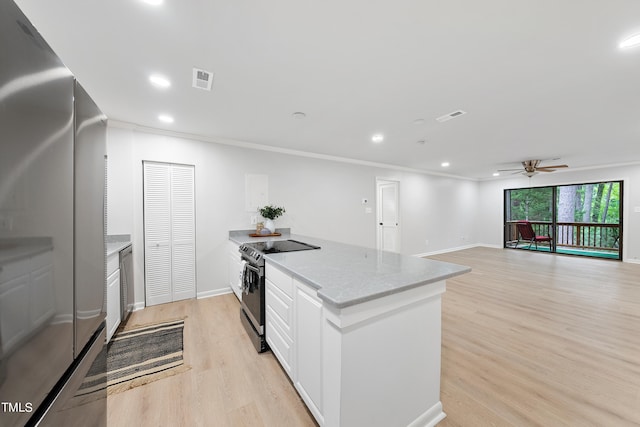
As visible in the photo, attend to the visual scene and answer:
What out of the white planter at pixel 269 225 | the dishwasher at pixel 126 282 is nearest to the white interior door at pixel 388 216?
the white planter at pixel 269 225

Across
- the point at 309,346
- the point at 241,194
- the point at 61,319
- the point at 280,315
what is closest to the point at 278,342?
the point at 280,315

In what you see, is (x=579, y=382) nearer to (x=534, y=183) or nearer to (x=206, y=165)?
(x=206, y=165)

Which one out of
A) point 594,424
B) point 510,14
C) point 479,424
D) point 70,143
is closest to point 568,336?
point 594,424

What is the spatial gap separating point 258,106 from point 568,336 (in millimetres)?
4022

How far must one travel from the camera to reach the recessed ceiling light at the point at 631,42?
156cm

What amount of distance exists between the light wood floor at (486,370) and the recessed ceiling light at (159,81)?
96.6 inches

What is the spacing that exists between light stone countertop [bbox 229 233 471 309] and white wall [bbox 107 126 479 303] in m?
2.01

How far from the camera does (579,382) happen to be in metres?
1.82

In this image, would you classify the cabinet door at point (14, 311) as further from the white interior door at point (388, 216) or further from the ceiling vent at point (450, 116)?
the white interior door at point (388, 216)

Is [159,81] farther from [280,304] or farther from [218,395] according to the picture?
[218,395]

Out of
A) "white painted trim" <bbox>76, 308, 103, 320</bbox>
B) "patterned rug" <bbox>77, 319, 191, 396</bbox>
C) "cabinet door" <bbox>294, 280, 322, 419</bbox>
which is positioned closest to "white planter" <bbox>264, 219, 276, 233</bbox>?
"patterned rug" <bbox>77, 319, 191, 396</bbox>

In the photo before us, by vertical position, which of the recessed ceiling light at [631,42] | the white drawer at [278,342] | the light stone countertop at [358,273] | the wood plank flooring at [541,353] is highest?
the recessed ceiling light at [631,42]

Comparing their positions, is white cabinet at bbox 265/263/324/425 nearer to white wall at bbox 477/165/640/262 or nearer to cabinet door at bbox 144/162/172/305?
cabinet door at bbox 144/162/172/305

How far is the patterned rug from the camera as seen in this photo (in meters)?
1.87
